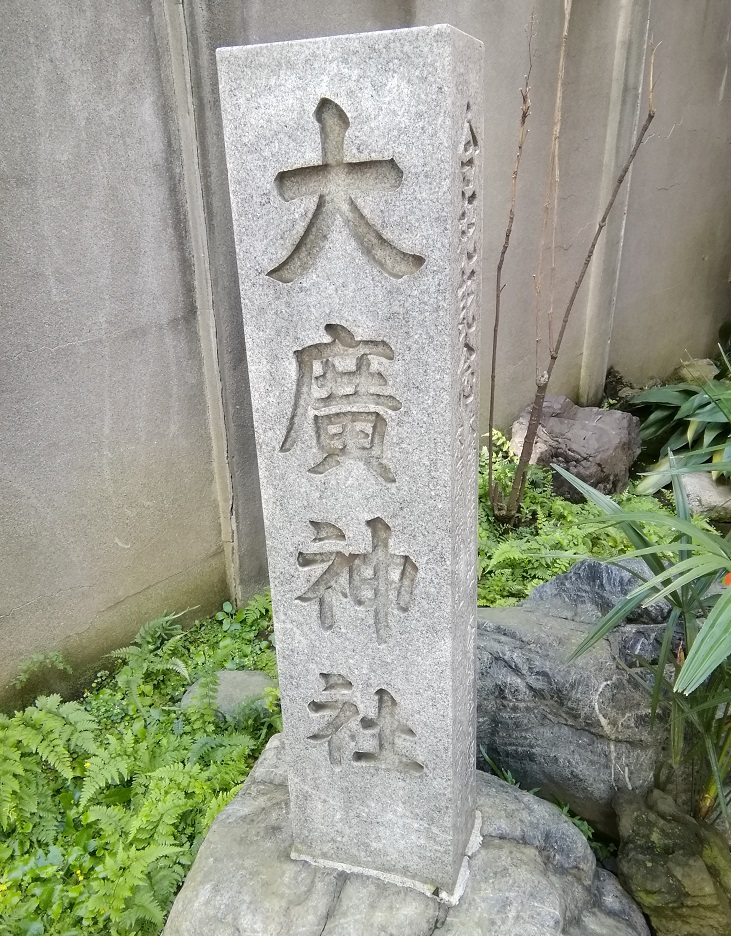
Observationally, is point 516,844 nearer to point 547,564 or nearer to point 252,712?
point 252,712

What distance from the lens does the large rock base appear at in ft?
6.14

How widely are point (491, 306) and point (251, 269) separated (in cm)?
327

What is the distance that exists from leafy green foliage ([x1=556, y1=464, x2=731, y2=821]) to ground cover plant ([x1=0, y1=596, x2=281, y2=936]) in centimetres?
148

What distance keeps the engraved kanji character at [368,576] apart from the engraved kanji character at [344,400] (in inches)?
6.9

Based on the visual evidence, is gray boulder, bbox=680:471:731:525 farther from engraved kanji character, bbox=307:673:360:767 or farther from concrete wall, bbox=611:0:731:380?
engraved kanji character, bbox=307:673:360:767

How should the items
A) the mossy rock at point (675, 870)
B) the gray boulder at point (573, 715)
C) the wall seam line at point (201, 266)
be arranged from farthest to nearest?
the wall seam line at point (201, 266)
the gray boulder at point (573, 715)
the mossy rock at point (675, 870)

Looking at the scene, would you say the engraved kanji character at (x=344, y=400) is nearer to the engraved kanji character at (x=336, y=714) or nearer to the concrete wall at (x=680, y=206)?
the engraved kanji character at (x=336, y=714)

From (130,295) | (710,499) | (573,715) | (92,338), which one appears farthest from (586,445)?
(92,338)

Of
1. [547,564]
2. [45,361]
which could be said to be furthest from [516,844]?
[45,361]

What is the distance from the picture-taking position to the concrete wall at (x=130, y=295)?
2.50m

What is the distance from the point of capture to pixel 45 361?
2.65 meters

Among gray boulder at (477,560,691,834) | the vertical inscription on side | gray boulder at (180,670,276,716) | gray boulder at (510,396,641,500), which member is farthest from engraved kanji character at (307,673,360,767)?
gray boulder at (510,396,641,500)

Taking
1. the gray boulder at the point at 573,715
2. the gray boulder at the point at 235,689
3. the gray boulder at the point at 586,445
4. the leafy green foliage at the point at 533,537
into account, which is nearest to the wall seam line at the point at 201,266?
the gray boulder at the point at 235,689

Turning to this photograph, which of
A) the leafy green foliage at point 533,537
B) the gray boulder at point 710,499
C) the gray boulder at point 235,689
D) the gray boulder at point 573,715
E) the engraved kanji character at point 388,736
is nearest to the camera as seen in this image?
the engraved kanji character at point 388,736
